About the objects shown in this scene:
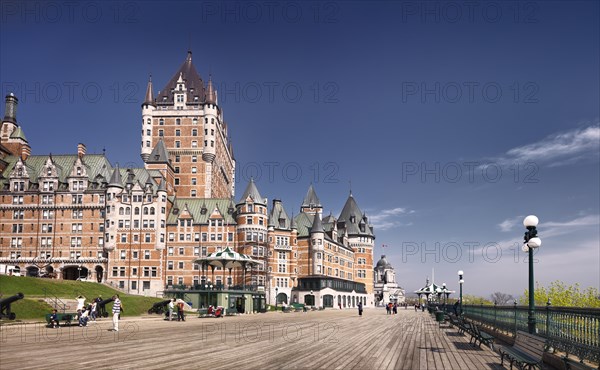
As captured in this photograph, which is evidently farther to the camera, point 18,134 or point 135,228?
point 18,134

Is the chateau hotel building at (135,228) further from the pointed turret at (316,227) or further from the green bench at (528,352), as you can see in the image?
the green bench at (528,352)

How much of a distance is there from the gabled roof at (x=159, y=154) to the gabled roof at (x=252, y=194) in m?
19.8

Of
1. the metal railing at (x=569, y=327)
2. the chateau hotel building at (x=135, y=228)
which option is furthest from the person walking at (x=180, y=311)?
the chateau hotel building at (x=135, y=228)

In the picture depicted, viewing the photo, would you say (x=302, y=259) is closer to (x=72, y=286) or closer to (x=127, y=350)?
(x=72, y=286)

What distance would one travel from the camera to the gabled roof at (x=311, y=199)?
13462cm

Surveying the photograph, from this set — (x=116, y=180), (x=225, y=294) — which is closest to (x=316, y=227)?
(x=116, y=180)

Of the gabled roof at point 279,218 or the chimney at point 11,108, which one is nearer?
the gabled roof at point 279,218

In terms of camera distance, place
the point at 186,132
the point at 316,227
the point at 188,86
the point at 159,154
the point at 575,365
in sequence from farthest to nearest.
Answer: the point at 188,86 < the point at 186,132 < the point at 316,227 < the point at 159,154 < the point at 575,365

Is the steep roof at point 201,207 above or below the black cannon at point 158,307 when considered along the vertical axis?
above

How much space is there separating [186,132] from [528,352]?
102 meters

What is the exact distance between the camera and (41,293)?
175 ft

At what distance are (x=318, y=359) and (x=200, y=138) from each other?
97627 millimetres

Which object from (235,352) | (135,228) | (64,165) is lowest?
(235,352)

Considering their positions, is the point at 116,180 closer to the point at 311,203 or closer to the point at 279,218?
the point at 279,218
